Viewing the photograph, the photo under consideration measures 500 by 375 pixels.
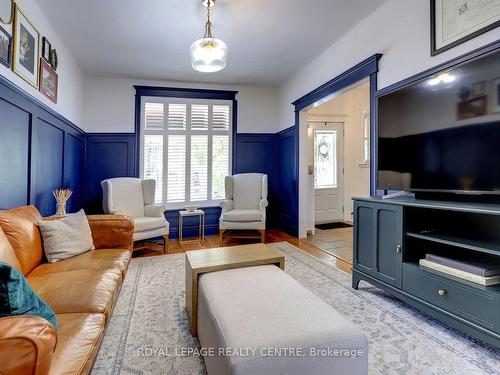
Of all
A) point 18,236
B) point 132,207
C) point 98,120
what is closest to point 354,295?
point 18,236

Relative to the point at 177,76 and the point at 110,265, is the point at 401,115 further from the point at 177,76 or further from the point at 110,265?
the point at 177,76

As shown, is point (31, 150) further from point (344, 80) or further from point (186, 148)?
point (344, 80)

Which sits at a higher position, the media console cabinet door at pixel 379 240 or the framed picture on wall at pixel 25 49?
the framed picture on wall at pixel 25 49

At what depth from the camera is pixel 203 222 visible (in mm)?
4387

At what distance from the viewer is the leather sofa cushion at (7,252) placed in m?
1.47

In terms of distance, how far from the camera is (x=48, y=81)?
2.90 metres

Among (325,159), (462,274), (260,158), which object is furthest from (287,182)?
(462,274)

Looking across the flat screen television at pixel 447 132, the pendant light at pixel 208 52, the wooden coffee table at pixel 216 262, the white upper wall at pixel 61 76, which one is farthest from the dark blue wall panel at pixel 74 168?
the flat screen television at pixel 447 132

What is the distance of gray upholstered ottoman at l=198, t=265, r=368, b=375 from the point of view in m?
0.96

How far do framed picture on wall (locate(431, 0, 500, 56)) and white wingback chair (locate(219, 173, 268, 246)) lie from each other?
9.37 feet

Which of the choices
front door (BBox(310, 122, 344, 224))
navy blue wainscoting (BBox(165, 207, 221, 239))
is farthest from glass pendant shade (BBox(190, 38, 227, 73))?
front door (BBox(310, 122, 344, 224))

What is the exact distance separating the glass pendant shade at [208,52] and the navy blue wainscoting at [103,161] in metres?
2.68

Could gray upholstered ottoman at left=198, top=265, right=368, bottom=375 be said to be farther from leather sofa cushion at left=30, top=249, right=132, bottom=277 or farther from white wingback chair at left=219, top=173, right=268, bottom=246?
white wingback chair at left=219, top=173, right=268, bottom=246

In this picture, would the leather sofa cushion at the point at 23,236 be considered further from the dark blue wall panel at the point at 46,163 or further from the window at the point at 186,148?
the window at the point at 186,148
